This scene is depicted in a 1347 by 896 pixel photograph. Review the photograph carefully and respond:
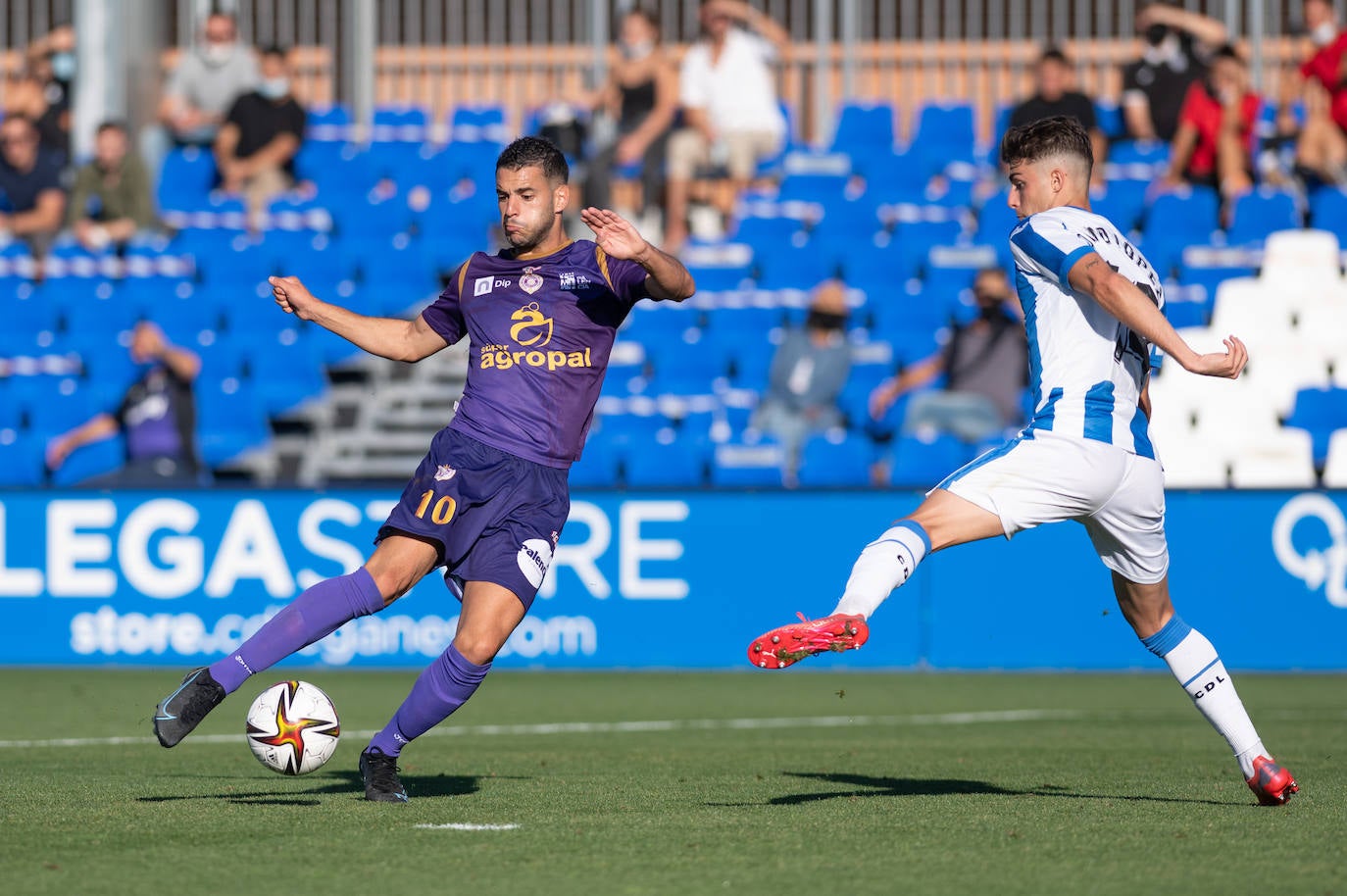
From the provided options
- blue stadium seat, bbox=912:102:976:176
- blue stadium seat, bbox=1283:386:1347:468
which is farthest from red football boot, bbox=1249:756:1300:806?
blue stadium seat, bbox=912:102:976:176

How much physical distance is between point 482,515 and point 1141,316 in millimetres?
2242

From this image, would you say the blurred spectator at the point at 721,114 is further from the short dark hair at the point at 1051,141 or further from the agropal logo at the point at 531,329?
the short dark hair at the point at 1051,141

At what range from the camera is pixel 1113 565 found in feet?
21.2

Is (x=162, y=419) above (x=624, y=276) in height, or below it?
below

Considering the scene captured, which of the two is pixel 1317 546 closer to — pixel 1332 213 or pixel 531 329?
pixel 1332 213

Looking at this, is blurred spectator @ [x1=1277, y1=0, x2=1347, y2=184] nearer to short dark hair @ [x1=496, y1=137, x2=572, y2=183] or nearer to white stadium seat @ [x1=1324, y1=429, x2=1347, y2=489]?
white stadium seat @ [x1=1324, y1=429, x2=1347, y2=489]

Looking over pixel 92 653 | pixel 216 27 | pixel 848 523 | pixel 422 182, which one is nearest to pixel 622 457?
pixel 848 523

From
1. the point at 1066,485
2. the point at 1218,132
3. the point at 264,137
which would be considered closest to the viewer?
the point at 1066,485

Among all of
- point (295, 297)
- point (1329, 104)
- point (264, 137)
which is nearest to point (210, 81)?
point (264, 137)

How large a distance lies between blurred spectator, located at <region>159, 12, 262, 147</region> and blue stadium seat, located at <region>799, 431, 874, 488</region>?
7920mm

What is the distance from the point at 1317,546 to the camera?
505 inches

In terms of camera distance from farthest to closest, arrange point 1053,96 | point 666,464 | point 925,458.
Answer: point 1053,96, point 666,464, point 925,458

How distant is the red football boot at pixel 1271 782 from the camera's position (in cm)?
633

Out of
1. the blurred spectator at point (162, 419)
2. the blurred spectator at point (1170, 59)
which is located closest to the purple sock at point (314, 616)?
the blurred spectator at point (162, 419)
